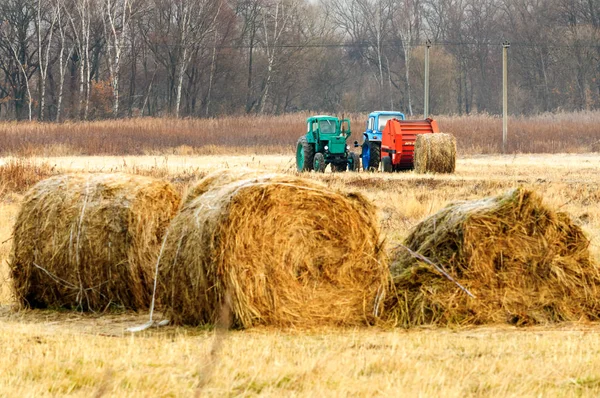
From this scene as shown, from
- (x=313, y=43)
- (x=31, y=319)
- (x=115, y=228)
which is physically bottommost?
(x=31, y=319)

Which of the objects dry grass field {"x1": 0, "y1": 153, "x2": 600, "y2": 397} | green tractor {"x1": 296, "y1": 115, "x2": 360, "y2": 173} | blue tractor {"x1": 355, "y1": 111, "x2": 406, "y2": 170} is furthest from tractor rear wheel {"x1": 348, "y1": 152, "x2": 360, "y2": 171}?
dry grass field {"x1": 0, "y1": 153, "x2": 600, "y2": 397}

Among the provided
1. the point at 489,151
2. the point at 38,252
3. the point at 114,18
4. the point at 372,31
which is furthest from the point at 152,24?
the point at 38,252

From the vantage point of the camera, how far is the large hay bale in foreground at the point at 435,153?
971 inches

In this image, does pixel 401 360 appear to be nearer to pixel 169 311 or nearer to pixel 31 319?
pixel 169 311

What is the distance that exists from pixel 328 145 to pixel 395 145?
1785 mm

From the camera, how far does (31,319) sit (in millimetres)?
8859

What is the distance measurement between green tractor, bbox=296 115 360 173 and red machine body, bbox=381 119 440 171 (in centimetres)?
85

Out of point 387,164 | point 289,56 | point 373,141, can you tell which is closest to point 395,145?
point 387,164

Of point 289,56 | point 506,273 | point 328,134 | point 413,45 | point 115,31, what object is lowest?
point 506,273

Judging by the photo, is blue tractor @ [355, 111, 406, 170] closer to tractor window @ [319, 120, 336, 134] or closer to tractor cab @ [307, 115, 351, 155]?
tractor cab @ [307, 115, 351, 155]

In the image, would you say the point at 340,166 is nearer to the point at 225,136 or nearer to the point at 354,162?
the point at 354,162

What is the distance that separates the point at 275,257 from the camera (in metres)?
7.88

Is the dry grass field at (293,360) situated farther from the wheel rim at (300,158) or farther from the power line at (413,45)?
the power line at (413,45)

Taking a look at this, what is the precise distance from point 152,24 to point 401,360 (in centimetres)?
6671
